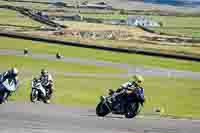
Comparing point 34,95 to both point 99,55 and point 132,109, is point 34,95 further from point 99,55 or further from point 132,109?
point 99,55

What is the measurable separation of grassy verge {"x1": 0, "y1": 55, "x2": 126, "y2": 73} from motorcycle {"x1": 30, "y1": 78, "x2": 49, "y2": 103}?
2012cm

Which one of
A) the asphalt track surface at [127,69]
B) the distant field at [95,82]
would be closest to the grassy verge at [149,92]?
the distant field at [95,82]

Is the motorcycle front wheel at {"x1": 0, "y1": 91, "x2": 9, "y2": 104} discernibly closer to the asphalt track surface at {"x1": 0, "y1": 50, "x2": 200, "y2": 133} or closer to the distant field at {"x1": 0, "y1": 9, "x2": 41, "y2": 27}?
the asphalt track surface at {"x1": 0, "y1": 50, "x2": 200, "y2": 133}

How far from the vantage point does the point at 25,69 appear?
5262 cm

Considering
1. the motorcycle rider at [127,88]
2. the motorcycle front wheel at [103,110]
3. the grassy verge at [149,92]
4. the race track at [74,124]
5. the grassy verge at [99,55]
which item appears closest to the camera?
the race track at [74,124]

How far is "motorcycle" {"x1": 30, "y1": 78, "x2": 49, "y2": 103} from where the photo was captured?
31.1 metres

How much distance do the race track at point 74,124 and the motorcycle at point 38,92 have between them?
6894 millimetres

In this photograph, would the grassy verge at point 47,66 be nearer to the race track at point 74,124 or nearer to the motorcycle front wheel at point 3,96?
the motorcycle front wheel at point 3,96

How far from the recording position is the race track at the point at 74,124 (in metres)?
18.1

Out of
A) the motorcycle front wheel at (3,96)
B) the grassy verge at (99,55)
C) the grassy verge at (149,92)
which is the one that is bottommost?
the grassy verge at (99,55)

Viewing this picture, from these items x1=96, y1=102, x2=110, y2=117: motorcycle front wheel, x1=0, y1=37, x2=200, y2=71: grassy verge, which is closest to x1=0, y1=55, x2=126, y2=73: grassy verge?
x1=0, y1=37, x2=200, y2=71: grassy verge

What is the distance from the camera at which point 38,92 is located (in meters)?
31.3

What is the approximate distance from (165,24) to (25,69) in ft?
426

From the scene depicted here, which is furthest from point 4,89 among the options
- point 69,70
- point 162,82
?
point 69,70
